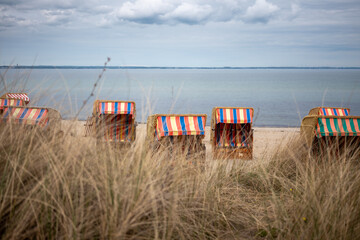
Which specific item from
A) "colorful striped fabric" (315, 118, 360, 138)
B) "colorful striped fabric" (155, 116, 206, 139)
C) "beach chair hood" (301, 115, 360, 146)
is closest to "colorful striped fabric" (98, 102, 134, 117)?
"colorful striped fabric" (155, 116, 206, 139)

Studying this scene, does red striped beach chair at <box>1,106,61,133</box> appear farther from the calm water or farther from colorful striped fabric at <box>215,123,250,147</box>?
colorful striped fabric at <box>215,123,250,147</box>

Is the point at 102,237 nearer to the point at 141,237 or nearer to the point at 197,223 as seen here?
the point at 141,237

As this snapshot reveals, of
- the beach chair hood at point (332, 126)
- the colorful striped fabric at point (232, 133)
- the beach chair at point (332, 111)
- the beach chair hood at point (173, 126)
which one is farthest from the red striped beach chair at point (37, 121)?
the beach chair at point (332, 111)

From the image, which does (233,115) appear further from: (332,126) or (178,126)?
(332,126)

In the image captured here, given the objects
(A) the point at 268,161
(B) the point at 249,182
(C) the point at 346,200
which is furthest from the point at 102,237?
(A) the point at 268,161

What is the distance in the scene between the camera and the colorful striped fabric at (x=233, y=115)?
6.82 m

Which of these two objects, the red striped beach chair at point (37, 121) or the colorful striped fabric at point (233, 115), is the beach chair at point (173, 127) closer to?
the colorful striped fabric at point (233, 115)

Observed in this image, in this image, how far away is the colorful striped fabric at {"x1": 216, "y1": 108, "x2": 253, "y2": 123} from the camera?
6.82 metres

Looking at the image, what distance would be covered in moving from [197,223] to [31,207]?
4.23ft

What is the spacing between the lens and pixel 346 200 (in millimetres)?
2660

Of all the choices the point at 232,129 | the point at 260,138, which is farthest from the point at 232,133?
the point at 260,138

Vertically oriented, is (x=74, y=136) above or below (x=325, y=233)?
above

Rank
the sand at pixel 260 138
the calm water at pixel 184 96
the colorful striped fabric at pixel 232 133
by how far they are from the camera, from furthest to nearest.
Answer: the colorful striped fabric at pixel 232 133, the calm water at pixel 184 96, the sand at pixel 260 138

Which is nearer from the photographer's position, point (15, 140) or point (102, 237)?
point (102, 237)
